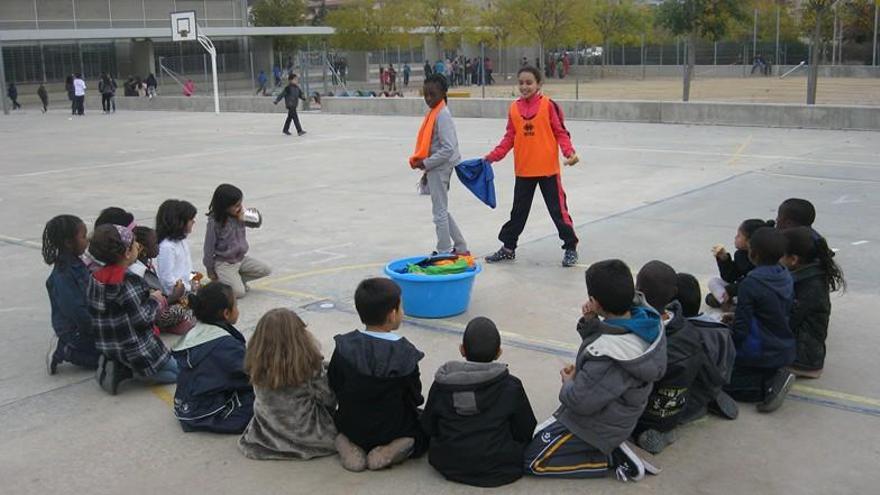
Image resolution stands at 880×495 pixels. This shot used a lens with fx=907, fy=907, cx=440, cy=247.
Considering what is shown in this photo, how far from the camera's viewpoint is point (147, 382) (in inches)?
221

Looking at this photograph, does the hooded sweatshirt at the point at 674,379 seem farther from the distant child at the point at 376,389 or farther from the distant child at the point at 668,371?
the distant child at the point at 376,389

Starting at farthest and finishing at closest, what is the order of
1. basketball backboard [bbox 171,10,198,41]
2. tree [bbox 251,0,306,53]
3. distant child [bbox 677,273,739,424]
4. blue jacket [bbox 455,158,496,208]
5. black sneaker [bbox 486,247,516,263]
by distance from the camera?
tree [bbox 251,0,306,53] → basketball backboard [bbox 171,10,198,41] → black sneaker [bbox 486,247,516,263] → blue jacket [bbox 455,158,496,208] → distant child [bbox 677,273,739,424]

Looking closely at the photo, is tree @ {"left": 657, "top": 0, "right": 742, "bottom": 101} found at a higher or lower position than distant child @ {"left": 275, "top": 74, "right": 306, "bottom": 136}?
higher

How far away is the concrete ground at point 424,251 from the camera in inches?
171

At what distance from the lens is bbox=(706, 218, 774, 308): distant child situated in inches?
228

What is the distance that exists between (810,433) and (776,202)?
7.04 metres

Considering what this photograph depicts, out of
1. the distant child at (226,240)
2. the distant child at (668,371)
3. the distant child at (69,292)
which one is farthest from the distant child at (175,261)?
the distant child at (668,371)

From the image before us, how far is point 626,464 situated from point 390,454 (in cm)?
111

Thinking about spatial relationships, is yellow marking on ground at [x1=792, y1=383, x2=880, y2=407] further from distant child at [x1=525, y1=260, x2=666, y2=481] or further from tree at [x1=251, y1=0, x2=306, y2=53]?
tree at [x1=251, y1=0, x2=306, y2=53]

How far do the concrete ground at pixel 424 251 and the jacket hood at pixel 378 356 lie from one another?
0.50 m

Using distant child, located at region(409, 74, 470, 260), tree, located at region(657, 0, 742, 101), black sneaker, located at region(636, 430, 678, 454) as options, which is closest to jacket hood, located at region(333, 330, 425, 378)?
black sneaker, located at region(636, 430, 678, 454)

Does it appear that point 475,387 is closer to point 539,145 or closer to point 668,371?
point 668,371

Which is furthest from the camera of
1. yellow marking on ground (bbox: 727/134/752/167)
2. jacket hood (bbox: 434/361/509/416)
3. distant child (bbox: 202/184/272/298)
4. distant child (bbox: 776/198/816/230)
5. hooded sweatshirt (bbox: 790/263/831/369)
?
yellow marking on ground (bbox: 727/134/752/167)

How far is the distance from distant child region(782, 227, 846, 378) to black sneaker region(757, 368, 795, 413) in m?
0.39
